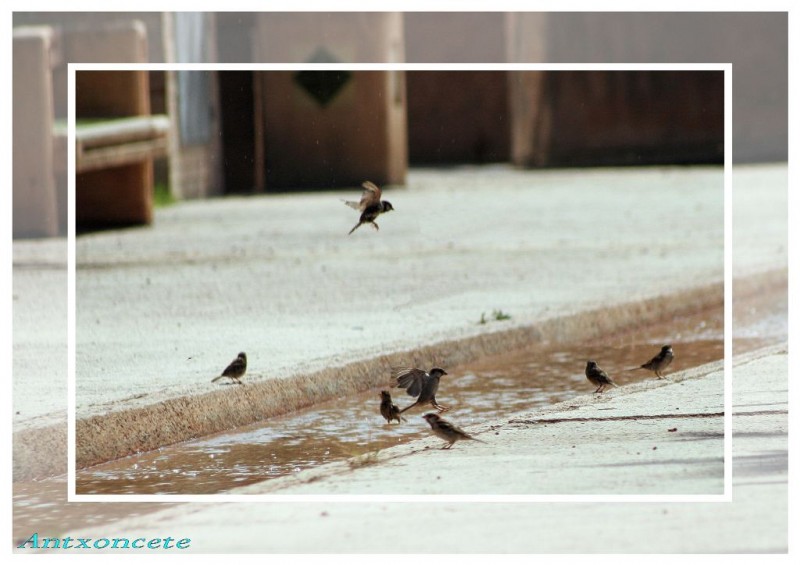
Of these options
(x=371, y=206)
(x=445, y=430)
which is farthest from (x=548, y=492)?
(x=371, y=206)

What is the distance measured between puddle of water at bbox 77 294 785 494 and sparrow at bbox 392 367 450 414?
4.1 inches

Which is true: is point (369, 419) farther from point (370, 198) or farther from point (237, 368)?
point (370, 198)

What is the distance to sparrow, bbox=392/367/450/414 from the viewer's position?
5688 mm

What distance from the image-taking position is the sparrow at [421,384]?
224 inches

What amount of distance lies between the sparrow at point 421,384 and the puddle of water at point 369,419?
10 cm

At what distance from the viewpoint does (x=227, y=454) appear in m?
5.35

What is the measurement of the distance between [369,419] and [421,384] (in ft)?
0.81

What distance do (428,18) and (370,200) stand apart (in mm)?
731

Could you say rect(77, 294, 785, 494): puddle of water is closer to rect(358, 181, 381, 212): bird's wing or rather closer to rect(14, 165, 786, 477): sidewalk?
rect(14, 165, 786, 477): sidewalk

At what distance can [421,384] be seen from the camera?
5742 millimetres

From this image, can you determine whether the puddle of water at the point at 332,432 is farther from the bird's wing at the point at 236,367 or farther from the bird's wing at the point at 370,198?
the bird's wing at the point at 370,198
